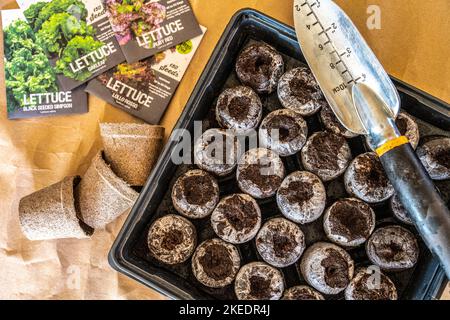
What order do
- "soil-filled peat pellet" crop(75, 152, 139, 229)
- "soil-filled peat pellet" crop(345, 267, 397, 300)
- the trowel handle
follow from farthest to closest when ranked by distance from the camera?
1. "soil-filled peat pellet" crop(75, 152, 139, 229)
2. "soil-filled peat pellet" crop(345, 267, 397, 300)
3. the trowel handle

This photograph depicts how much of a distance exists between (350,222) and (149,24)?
759 millimetres

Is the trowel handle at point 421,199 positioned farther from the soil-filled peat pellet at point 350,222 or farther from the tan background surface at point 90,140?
the tan background surface at point 90,140

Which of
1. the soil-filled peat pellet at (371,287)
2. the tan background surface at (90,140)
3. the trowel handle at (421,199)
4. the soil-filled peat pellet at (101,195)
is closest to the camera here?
the trowel handle at (421,199)

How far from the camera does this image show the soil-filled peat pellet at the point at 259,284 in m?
1.08

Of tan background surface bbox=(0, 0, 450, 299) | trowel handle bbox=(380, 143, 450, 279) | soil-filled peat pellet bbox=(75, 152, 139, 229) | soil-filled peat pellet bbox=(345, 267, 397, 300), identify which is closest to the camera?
trowel handle bbox=(380, 143, 450, 279)

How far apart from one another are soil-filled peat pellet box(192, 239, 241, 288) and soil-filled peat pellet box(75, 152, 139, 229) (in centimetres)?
23

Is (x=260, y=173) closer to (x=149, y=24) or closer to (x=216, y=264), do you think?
(x=216, y=264)

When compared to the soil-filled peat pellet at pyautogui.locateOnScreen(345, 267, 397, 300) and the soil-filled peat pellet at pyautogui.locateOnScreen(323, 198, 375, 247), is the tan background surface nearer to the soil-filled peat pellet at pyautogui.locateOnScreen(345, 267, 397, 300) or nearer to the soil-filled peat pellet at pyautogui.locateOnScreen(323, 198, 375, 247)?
the soil-filled peat pellet at pyautogui.locateOnScreen(323, 198, 375, 247)

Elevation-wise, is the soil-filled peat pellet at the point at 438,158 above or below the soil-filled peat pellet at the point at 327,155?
above

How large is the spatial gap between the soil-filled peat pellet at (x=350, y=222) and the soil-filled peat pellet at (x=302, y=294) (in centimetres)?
13

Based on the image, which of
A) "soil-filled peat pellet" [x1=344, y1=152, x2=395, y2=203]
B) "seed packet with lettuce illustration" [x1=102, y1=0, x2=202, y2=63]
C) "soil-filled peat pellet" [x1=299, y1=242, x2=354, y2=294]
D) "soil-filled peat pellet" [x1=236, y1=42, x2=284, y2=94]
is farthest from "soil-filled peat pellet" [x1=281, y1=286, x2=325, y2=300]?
"seed packet with lettuce illustration" [x1=102, y1=0, x2=202, y2=63]

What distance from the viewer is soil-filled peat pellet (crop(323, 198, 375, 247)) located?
1.09 meters

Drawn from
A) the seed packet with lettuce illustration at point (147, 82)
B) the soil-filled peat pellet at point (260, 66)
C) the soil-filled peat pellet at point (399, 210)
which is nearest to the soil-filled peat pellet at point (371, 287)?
the soil-filled peat pellet at point (399, 210)

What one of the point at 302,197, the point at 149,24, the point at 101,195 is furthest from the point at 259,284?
the point at 149,24
